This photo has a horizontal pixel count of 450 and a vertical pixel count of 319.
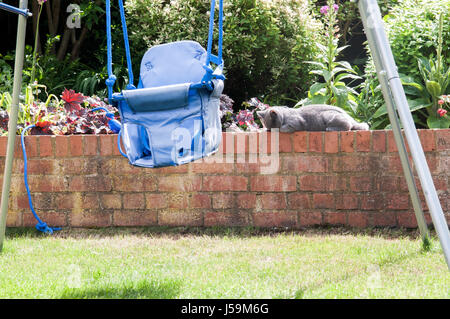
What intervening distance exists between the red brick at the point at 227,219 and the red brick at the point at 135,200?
0.44m

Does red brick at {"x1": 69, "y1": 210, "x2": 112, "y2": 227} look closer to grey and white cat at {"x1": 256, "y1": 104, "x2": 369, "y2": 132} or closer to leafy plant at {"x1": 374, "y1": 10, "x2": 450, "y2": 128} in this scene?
grey and white cat at {"x1": 256, "y1": 104, "x2": 369, "y2": 132}

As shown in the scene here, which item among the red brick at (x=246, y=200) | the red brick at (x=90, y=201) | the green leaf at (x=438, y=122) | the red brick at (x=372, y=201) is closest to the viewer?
the red brick at (x=372, y=201)

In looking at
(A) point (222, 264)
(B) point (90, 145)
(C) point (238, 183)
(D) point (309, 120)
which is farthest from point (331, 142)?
(B) point (90, 145)

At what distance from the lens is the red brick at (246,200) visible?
3.33 metres

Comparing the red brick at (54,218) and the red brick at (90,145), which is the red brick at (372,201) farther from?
the red brick at (54,218)

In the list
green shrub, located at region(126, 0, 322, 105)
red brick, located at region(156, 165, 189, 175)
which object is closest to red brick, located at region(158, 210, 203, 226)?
red brick, located at region(156, 165, 189, 175)

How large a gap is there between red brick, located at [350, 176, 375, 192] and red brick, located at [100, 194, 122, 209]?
1514mm

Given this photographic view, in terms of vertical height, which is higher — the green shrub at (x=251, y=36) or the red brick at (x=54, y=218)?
the green shrub at (x=251, y=36)

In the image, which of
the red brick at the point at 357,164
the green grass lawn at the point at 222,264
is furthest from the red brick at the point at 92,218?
the red brick at the point at 357,164

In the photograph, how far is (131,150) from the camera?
2508 millimetres

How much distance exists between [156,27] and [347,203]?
2.43 meters

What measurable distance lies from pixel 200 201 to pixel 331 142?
922mm

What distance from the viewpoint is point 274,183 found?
10.8 feet

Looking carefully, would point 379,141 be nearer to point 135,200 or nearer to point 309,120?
point 309,120
